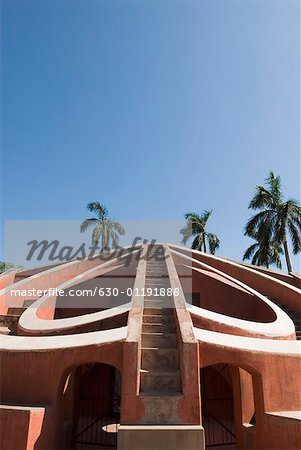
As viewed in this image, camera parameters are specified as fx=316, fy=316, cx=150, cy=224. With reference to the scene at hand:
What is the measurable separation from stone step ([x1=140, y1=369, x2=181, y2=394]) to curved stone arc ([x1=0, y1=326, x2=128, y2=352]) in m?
0.61

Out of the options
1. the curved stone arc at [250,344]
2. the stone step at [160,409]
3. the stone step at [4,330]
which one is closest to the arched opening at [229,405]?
the curved stone arc at [250,344]

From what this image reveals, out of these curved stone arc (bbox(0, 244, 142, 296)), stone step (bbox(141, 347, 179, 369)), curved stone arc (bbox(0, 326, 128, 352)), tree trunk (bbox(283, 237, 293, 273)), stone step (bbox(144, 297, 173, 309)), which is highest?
tree trunk (bbox(283, 237, 293, 273))

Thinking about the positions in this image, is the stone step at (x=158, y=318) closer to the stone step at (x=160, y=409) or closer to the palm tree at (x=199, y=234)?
the stone step at (x=160, y=409)

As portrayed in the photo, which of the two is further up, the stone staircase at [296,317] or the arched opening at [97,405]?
the stone staircase at [296,317]

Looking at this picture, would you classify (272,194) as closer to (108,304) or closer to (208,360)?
(108,304)

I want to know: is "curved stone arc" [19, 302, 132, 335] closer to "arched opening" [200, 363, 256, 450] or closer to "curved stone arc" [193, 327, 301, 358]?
"curved stone arc" [193, 327, 301, 358]

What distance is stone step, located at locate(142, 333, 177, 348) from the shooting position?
182 inches

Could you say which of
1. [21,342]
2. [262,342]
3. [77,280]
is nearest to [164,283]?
[77,280]

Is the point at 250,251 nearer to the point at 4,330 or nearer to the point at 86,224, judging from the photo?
the point at 86,224

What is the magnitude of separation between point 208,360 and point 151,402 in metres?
0.88

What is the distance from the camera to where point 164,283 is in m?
7.31

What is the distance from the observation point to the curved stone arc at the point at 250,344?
4.14 metres

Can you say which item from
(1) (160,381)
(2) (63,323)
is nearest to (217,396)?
(1) (160,381)

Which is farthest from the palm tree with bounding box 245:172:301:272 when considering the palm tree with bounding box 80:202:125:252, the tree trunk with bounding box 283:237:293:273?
the palm tree with bounding box 80:202:125:252
